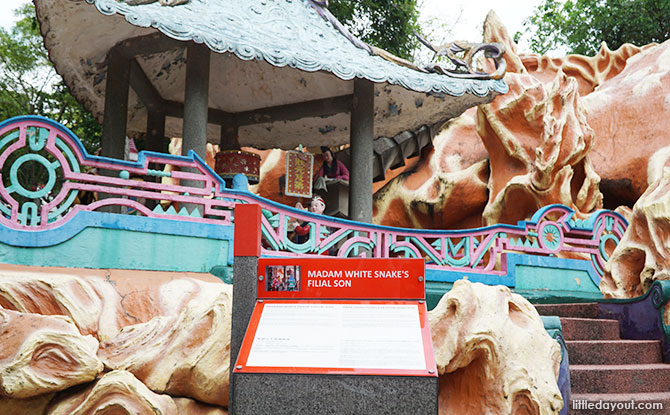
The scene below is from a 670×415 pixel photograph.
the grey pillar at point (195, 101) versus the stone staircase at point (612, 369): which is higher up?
the grey pillar at point (195, 101)

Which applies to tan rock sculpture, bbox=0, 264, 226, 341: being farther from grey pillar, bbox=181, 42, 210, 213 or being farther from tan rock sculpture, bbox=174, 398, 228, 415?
grey pillar, bbox=181, 42, 210, 213

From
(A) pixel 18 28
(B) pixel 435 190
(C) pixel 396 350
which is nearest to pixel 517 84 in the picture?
(B) pixel 435 190

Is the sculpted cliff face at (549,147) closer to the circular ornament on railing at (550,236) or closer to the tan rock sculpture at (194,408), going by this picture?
the circular ornament on railing at (550,236)

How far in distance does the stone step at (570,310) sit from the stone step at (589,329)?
0.92 feet

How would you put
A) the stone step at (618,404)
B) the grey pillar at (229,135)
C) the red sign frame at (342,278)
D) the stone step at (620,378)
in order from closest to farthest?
the red sign frame at (342,278) < the stone step at (618,404) < the stone step at (620,378) < the grey pillar at (229,135)

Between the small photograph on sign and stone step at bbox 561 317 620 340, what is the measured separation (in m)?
3.78

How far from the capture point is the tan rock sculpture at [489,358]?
119 inches

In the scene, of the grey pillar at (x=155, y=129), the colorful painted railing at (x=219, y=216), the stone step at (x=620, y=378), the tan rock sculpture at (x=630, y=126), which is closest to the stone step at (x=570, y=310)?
the stone step at (x=620, y=378)

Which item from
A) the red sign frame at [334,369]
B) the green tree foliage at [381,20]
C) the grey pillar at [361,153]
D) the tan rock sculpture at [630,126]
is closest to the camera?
the red sign frame at [334,369]

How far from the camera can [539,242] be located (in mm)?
8336

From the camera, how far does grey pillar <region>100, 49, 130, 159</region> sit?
26.1 ft

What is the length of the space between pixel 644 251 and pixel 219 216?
4478 millimetres

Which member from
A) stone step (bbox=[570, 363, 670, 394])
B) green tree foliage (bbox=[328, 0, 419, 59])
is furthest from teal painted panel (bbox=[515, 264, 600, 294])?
green tree foliage (bbox=[328, 0, 419, 59])

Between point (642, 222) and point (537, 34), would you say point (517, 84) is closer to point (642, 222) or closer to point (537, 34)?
point (642, 222)
